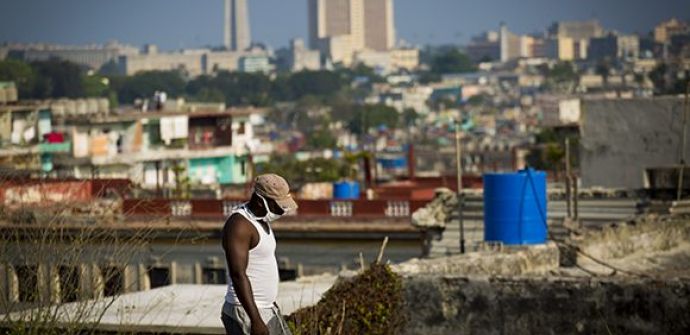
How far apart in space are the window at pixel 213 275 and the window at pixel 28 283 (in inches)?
588

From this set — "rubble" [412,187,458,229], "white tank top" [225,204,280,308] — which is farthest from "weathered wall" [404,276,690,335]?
"rubble" [412,187,458,229]

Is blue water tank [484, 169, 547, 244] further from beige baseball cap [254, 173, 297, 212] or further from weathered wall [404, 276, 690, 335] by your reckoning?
beige baseball cap [254, 173, 297, 212]

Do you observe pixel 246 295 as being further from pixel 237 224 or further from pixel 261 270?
pixel 237 224

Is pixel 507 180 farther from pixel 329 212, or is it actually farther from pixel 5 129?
pixel 5 129

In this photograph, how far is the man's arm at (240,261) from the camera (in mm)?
8758

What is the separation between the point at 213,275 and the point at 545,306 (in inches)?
600

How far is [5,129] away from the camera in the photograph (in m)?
45.1

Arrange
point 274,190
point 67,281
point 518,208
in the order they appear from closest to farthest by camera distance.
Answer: point 274,190 < point 67,281 < point 518,208

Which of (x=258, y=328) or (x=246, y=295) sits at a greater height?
(x=246, y=295)

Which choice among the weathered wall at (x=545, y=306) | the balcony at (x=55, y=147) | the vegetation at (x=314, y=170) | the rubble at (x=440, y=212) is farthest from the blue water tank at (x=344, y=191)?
the weathered wall at (x=545, y=306)

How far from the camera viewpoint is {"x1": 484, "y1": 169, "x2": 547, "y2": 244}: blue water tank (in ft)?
58.9

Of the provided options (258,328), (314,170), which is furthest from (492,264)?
(314,170)

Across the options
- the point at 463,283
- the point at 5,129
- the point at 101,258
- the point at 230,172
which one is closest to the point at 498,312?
the point at 463,283

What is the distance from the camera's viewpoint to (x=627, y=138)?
27.6 meters
